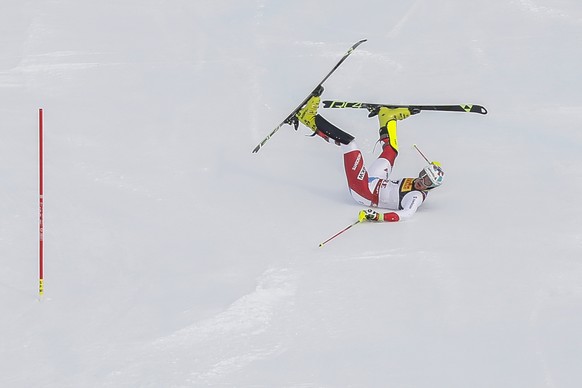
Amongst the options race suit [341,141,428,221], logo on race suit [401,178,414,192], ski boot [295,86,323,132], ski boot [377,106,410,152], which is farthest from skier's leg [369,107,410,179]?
ski boot [295,86,323,132]

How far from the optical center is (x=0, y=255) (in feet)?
30.4

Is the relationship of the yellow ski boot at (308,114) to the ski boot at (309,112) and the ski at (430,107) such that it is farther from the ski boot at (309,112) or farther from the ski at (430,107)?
the ski at (430,107)

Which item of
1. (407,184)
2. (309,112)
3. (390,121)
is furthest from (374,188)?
(309,112)

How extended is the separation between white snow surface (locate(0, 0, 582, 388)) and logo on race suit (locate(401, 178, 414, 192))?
26 centimetres

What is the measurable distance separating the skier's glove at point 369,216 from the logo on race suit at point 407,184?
48cm

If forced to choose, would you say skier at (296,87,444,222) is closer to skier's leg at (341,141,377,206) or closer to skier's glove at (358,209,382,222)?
skier's leg at (341,141,377,206)

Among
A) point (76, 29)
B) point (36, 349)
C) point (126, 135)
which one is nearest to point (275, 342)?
point (36, 349)

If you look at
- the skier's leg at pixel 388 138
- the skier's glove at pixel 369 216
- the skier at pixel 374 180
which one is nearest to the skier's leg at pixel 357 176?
the skier at pixel 374 180

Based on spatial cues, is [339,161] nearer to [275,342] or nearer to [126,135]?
[126,135]

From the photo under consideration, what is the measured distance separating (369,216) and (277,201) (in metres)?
1.07

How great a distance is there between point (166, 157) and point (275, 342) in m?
3.91

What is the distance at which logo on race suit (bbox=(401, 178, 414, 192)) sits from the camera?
10227mm

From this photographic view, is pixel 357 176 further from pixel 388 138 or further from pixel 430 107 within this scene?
pixel 430 107

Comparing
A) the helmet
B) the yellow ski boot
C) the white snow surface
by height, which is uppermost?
the yellow ski boot
